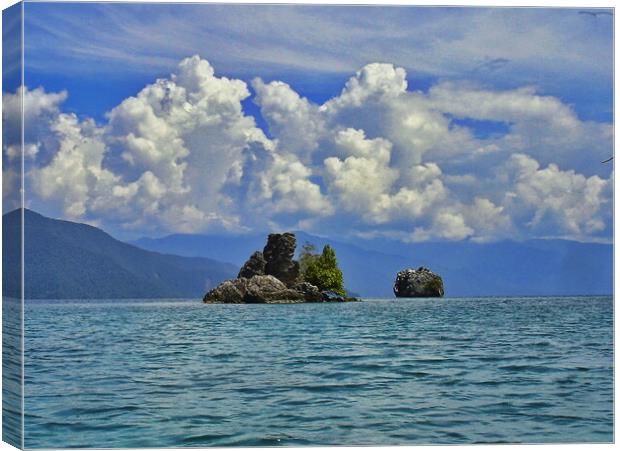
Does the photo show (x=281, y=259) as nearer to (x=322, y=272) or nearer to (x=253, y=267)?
(x=253, y=267)

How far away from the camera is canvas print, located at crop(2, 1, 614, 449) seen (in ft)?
42.8

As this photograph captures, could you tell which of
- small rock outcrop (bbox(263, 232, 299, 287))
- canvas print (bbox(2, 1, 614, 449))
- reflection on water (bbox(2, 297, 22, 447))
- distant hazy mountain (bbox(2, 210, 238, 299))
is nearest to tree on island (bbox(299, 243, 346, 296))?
small rock outcrop (bbox(263, 232, 299, 287))

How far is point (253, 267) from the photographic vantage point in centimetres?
4759

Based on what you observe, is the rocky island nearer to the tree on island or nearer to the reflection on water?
the tree on island

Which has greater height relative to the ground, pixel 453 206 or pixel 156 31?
pixel 156 31

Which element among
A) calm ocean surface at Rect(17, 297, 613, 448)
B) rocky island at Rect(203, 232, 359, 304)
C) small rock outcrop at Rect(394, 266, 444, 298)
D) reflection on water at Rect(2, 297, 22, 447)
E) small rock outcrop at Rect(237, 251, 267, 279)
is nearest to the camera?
reflection on water at Rect(2, 297, 22, 447)

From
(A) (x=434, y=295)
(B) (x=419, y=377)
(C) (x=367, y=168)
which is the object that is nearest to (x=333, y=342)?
(C) (x=367, y=168)

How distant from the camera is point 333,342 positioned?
1892 centimetres

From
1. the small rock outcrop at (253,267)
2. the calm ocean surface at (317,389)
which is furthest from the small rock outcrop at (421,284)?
the calm ocean surface at (317,389)

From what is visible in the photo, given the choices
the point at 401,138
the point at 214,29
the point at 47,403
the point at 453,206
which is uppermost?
the point at 214,29

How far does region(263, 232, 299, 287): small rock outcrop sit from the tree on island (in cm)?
51

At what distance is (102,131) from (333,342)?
5.65 m

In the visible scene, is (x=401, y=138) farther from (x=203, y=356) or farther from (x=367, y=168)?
(x=203, y=356)

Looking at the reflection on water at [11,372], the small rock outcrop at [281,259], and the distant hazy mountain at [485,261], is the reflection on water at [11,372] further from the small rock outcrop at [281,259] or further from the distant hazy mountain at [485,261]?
the small rock outcrop at [281,259]
